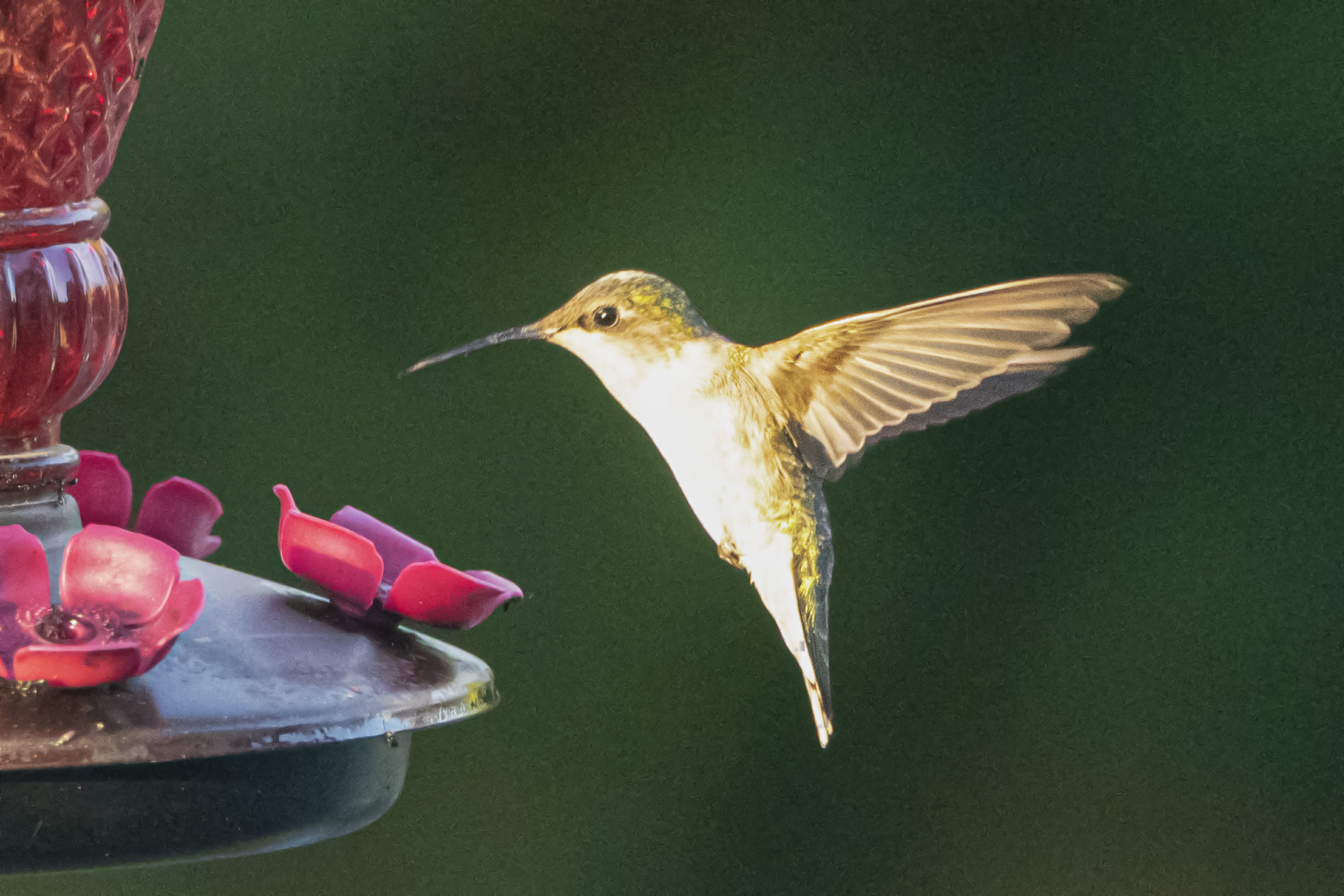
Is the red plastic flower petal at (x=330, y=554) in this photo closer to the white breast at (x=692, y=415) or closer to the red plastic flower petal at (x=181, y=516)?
the red plastic flower petal at (x=181, y=516)

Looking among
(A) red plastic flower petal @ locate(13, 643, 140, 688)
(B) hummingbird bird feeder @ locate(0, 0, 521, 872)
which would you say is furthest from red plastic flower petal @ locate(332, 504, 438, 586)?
(A) red plastic flower petal @ locate(13, 643, 140, 688)

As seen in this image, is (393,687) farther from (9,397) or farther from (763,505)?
(763,505)

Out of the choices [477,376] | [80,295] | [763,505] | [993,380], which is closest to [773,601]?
[763,505]

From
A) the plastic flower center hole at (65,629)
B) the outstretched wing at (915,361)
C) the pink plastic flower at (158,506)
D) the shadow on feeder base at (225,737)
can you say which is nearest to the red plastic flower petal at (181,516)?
the pink plastic flower at (158,506)

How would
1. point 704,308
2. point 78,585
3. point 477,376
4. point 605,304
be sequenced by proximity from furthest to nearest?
1. point 477,376
2. point 704,308
3. point 605,304
4. point 78,585

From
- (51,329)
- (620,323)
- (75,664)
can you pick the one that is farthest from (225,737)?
(620,323)

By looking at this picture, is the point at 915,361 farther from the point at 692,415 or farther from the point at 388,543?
the point at 388,543

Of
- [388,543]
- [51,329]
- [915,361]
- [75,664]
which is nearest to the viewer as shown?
[75,664]
